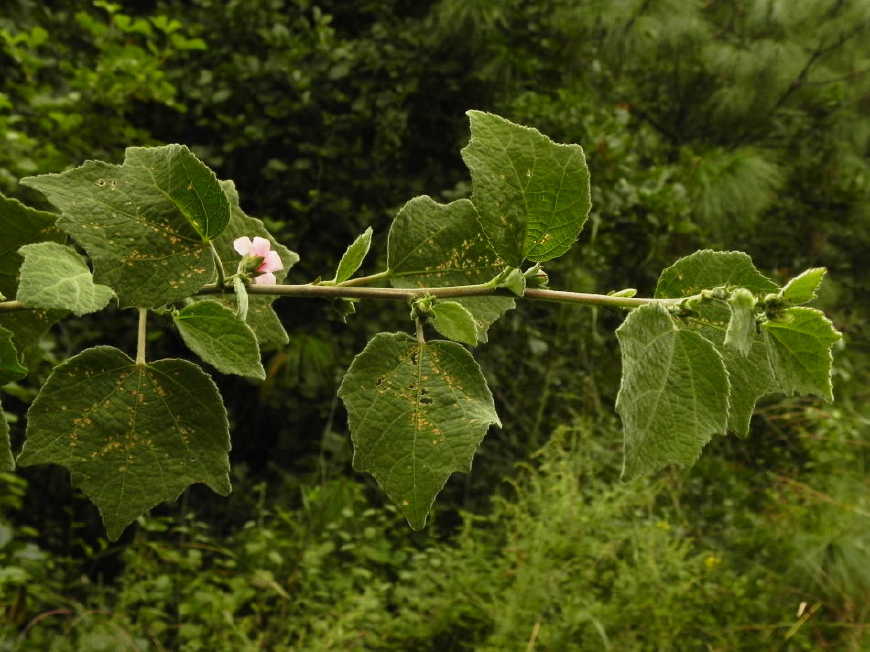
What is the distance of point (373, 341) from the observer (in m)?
0.25

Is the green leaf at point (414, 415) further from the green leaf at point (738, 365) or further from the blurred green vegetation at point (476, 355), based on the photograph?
the blurred green vegetation at point (476, 355)

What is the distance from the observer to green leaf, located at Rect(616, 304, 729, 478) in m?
0.21

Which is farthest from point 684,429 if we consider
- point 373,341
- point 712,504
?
point 712,504

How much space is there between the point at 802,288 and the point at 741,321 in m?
0.03

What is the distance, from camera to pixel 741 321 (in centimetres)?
21

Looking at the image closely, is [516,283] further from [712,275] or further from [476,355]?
[476,355]

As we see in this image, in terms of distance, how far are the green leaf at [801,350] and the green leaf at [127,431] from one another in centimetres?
17

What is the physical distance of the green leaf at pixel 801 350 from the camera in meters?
0.23

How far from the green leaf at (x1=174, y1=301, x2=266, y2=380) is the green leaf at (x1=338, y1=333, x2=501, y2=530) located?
3 centimetres

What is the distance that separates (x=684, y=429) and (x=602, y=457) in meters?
1.82

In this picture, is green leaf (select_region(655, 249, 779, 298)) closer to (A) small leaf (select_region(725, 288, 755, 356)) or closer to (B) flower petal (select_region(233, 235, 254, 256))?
(A) small leaf (select_region(725, 288, 755, 356))

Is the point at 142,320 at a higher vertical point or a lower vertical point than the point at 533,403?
higher

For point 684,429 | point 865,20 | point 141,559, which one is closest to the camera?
point 684,429

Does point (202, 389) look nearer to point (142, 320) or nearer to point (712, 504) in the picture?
point (142, 320)
